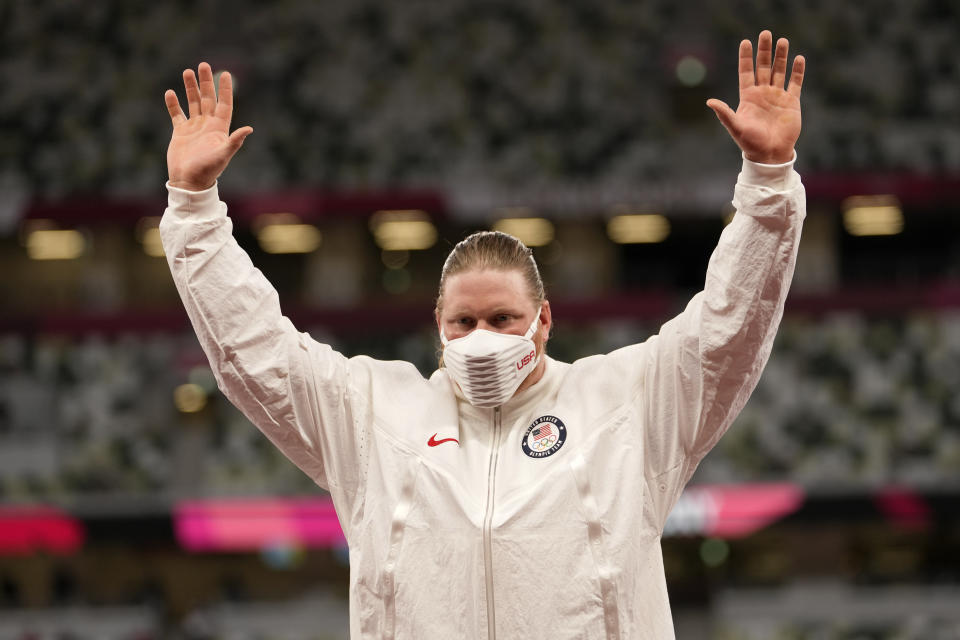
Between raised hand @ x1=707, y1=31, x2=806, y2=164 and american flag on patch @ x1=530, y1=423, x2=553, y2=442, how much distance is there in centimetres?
70

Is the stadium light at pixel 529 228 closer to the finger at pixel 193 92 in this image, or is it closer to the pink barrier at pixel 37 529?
the pink barrier at pixel 37 529

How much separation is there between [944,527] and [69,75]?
35.2ft

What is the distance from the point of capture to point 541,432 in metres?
2.65

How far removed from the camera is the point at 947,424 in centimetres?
1159

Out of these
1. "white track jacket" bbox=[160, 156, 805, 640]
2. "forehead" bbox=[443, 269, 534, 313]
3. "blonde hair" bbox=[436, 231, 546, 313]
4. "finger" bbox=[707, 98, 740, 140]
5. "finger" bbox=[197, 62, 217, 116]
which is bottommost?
"white track jacket" bbox=[160, 156, 805, 640]

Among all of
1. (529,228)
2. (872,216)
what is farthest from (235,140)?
(872,216)

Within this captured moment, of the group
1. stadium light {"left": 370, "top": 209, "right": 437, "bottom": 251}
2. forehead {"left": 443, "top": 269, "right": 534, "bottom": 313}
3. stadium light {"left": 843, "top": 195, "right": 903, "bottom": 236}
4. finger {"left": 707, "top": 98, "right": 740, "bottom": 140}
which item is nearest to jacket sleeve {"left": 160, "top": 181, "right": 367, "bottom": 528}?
forehead {"left": 443, "top": 269, "right": 534, "bottom": 313}

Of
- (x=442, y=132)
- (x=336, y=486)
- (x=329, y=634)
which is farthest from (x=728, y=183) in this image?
(x=336, y=486)

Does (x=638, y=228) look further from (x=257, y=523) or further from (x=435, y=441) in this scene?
(x=435, y=441)

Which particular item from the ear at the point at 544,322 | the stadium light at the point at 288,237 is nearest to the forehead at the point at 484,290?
the ear at the point at 544,322

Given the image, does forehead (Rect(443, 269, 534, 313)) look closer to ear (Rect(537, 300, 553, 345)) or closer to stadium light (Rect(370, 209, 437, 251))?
ear (Rect(537, 300, 553, 345))

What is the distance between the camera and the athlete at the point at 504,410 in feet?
8.12

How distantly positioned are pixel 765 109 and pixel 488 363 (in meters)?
0.77

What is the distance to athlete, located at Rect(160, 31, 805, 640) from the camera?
2475 mm
